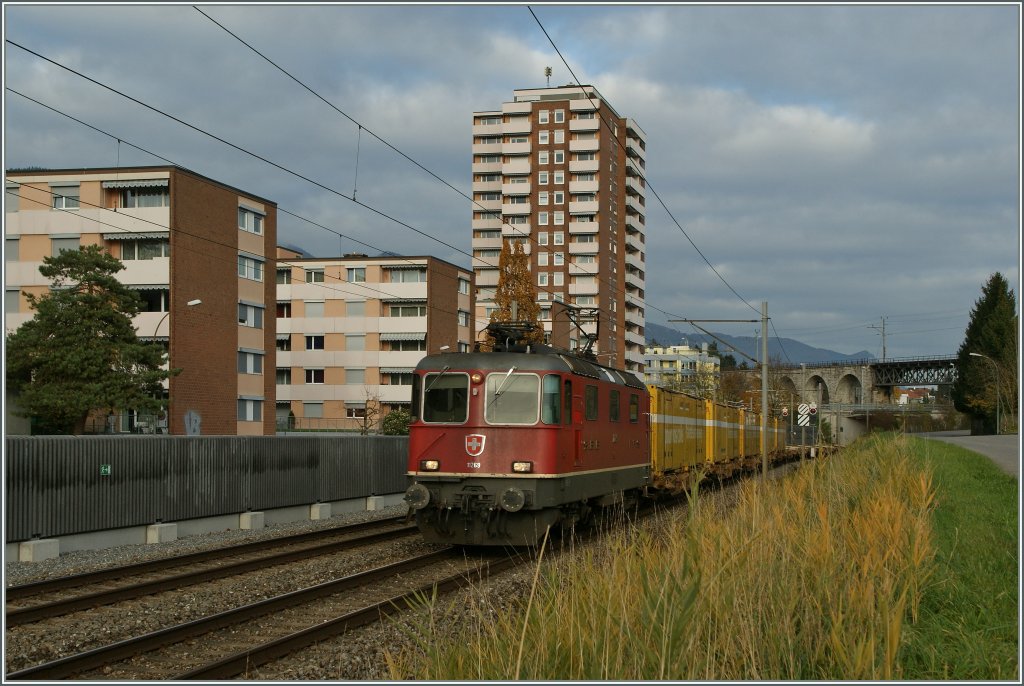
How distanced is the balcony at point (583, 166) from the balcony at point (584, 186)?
41.2 inches

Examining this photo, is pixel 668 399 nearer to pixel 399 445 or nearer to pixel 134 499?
pixel 399 445

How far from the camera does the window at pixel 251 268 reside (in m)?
53.0

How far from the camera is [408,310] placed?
236 ft

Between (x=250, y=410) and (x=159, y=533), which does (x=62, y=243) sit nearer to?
(x=250, y=410)

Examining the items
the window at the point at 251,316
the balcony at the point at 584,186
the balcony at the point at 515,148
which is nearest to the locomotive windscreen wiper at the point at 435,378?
the window at the point at 251,316

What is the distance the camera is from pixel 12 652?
8602 mm

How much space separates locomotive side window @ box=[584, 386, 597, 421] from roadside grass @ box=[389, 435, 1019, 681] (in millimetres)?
6356

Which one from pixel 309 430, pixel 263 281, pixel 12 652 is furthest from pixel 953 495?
pixel 309 430

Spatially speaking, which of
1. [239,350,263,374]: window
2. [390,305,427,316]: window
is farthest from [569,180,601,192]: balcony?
[239,350,263,374]: window

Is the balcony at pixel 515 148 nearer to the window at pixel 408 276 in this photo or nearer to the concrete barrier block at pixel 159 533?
the window at pixel 408 276

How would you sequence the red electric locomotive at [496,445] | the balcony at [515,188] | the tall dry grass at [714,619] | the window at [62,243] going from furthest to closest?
the balcony at [515,188] → the window at [62,243] → the red electric locomotive at [496,445] → the tall dry grass at [714,619]

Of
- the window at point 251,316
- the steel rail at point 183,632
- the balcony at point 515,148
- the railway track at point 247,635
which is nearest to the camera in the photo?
the steel rail at point 183,632

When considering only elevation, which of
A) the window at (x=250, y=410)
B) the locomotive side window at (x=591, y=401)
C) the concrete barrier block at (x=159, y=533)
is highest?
the locomotive side window at (x=591, y=401)

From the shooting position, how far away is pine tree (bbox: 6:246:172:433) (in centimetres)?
3850
